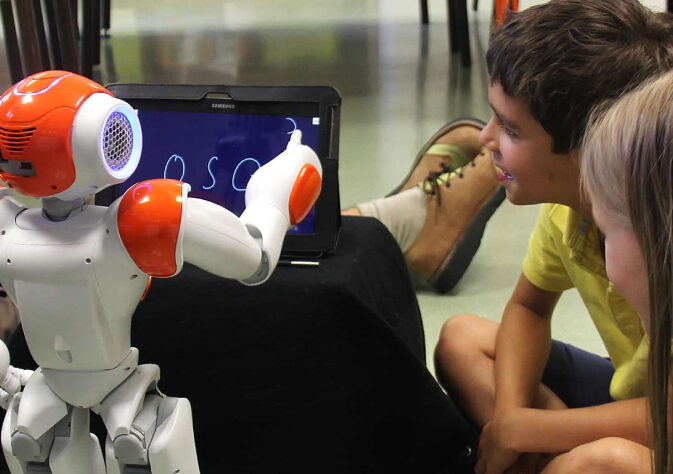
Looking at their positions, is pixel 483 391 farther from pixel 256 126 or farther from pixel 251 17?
pixel 251 17

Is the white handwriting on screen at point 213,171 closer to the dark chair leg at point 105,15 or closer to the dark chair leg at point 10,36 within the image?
the dark chair leg at point 10,36

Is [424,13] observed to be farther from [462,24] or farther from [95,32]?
[95,32]

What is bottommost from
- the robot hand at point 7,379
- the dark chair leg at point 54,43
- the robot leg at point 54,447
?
the dark chair leg at point 54,43

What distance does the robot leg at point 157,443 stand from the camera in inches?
30.7

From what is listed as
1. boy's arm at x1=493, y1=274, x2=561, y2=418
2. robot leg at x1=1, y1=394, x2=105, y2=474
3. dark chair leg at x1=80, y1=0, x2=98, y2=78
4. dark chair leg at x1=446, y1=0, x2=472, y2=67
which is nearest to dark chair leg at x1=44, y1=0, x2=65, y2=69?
dark chair leg at x1=80, y1=0, x2=98, y2=78

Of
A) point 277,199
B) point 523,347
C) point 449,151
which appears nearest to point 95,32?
point 449,151

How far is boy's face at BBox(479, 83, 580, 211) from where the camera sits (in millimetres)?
1001

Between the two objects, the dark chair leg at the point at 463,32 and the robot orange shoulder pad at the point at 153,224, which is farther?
the dark chair leg at the point at 463,32

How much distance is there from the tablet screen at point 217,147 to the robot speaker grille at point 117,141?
432mm

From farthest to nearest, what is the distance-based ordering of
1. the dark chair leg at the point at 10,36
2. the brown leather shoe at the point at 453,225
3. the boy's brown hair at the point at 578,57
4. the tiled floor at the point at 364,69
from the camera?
1. the dark chair leg at the point at 10,36
2. the tiled floor at the point at 364,69
3. the brown leather shoe at the point at 453,225
4. the boy's brown hair at the point at 578,57

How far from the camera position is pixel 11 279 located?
765 millimetres

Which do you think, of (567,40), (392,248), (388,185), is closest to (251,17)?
(388,185)

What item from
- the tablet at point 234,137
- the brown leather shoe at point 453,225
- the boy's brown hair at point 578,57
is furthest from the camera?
the brown leather shoe at point 453,225

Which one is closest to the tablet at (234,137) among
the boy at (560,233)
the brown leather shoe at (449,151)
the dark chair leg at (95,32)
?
the boy at (560,233)
